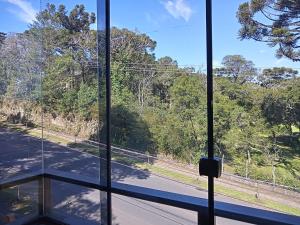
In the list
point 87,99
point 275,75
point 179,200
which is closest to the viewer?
point 275,75

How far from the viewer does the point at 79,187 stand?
226 cm

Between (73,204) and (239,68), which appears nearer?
(239,68)

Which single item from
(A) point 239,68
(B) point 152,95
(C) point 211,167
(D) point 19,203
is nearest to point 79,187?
(D) point 19,203

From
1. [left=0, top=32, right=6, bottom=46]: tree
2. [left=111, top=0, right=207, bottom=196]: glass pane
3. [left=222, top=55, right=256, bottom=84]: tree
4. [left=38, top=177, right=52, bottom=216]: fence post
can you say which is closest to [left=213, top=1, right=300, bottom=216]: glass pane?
[left=222, top=55, right=256, bottom=84]: tree

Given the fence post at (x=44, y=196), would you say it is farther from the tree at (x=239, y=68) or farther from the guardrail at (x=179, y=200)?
the tree at (x=239, y=68)

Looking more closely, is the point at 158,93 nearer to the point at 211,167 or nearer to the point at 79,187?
the point at 211,167

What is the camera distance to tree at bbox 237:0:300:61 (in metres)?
1.47

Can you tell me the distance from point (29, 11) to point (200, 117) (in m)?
1.70

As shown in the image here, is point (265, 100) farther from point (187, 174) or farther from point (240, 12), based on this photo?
point (187, 174)

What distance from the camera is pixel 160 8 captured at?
1974 mm

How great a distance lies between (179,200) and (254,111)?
68 centimetres

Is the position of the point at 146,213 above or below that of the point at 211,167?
below

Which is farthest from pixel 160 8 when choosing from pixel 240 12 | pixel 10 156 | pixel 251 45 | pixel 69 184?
pixel 10 156

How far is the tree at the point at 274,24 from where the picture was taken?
1.47 metres
